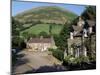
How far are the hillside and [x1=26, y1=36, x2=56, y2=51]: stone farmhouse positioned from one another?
8.4 inches

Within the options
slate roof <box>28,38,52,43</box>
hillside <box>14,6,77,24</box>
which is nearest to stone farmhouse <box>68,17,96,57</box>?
hillside <box>14,6,77,24</box>

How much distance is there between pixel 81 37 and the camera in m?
2.93

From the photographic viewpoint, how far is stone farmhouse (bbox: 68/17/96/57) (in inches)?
114

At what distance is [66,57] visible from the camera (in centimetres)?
286

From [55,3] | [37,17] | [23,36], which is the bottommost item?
[23,36]

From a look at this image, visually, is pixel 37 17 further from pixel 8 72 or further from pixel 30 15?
pixel 8 72

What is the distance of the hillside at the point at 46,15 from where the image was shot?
2.69 m

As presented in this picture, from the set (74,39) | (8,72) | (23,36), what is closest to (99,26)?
(74,39)

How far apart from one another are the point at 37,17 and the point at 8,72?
2.28 feet

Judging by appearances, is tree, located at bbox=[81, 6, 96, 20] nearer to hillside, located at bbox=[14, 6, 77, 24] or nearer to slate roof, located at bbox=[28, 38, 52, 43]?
hillside, located at bbox=[14, 6, 77, 24]

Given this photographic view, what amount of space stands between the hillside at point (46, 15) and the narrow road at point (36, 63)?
1.23 ft

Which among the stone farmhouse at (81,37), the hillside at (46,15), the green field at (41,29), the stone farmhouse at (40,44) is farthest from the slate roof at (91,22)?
the stone farmhouse at (40,44)

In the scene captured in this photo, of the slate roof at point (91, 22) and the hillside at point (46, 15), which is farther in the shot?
the slate roof at point (91, 22)

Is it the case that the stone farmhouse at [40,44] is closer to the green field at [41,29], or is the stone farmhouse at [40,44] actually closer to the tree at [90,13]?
the green field at [41,29]
